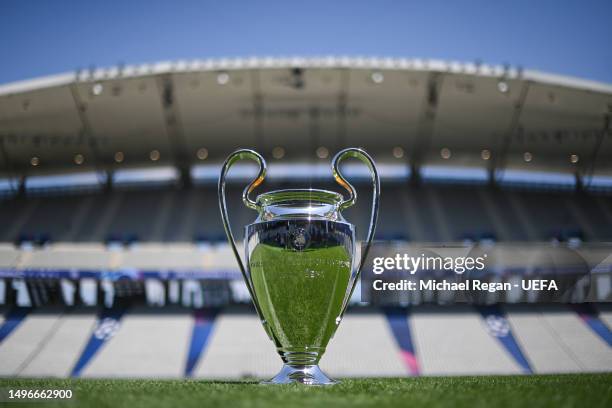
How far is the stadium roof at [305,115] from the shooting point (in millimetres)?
16547

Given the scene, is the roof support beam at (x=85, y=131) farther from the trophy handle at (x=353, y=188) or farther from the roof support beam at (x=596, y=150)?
the trophy handle at (x=353, y=188)

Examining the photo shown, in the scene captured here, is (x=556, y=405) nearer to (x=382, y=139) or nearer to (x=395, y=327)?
(x=395, y=327)

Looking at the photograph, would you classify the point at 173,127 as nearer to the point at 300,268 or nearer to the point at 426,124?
the point at 426,124

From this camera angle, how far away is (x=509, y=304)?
16.4 metres

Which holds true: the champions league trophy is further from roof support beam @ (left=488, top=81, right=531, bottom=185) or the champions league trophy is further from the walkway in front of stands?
roof support beam @ (left=488, top=81, right=531, bottom=185)

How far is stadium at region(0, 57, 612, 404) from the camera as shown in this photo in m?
14.5

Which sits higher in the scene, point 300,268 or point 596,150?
point 300,268

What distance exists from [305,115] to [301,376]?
17139 millimetres

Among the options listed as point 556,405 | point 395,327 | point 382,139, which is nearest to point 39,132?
point 382,139

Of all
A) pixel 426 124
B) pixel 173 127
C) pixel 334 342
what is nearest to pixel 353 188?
pixel 334 342

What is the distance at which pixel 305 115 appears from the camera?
1944 centimetres

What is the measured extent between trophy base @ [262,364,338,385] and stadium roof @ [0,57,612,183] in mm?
14137

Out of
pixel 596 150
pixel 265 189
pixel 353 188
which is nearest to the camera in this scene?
pixel 353 188

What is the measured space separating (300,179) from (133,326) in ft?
29.4
